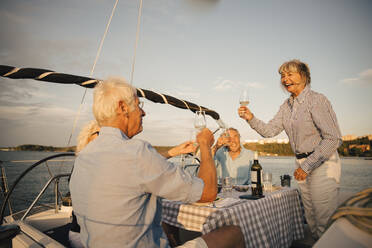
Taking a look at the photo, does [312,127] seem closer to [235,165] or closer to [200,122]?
[200,122]

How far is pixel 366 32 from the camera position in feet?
57.6

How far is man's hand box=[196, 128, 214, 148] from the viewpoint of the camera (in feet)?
4.49

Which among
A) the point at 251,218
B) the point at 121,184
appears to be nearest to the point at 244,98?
the point at 251,218

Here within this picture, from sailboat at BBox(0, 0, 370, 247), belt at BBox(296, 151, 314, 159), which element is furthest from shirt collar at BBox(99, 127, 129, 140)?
belt at BBox(296, 151, 314, 159)

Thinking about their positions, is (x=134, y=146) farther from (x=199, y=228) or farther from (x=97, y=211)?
(x=199, y=228)

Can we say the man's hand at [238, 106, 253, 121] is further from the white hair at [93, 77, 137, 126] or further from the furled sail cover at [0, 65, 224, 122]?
the white hair at [93, 77, 137, 126]

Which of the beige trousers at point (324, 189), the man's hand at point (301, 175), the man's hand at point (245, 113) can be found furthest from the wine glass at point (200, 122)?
the beige trousers at point (324, 189)

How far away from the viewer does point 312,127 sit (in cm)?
210

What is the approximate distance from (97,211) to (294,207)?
2.02 m

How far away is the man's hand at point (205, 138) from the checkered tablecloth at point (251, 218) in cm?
46

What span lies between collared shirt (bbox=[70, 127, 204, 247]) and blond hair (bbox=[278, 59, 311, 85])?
1.67 meters

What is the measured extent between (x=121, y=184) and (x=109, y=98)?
45 cm

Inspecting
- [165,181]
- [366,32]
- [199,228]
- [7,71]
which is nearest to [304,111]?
[199,228]

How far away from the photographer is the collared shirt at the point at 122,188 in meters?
0.99
